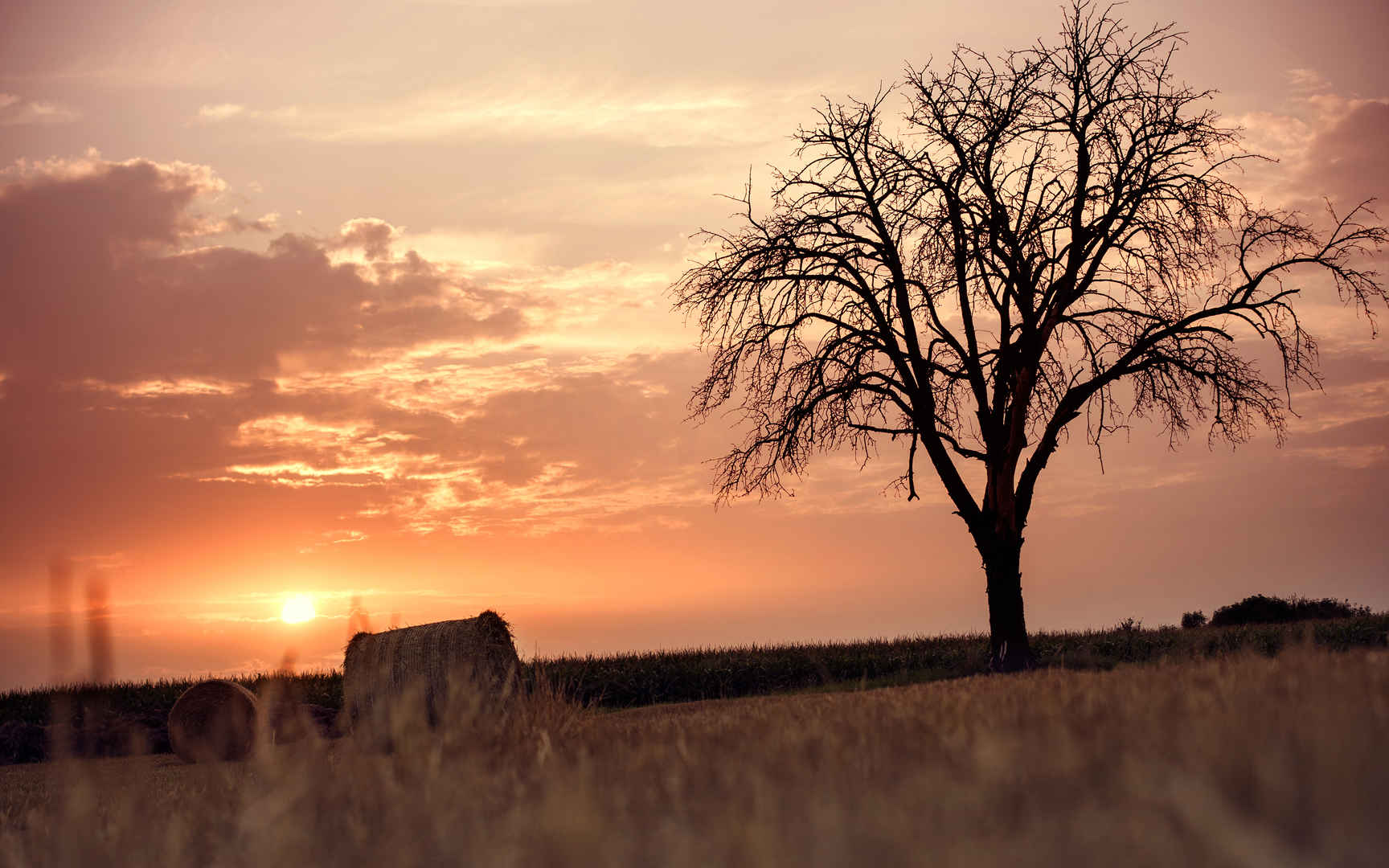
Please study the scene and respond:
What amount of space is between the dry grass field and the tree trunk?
14762 millimetres

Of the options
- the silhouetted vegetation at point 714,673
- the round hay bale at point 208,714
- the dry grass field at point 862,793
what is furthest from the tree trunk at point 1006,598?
the dry grass field at point 862,793

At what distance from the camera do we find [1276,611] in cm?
3144

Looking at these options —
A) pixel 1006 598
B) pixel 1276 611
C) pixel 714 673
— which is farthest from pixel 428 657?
pixel 1276 611

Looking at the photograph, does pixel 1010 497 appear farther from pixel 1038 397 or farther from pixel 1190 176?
pixel 1190 176

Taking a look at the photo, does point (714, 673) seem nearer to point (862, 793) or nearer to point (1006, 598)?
point (1006, 598)

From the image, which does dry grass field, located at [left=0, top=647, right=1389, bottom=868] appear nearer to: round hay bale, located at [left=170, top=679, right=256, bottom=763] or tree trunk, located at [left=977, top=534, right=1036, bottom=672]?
round hay bale, located at [left=170, top=679, right=256, bottom=763]

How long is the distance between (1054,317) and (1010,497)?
3212 mm

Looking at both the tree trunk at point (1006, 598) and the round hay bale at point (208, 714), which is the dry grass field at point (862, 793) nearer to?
the round hay bale at point (208, 714)

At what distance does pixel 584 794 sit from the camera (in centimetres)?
240

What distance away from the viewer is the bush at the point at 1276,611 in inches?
1223

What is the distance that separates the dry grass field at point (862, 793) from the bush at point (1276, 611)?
3005 cm

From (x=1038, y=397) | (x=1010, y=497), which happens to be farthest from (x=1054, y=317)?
(x=1010, y=497)

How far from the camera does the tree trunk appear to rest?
62.1ft

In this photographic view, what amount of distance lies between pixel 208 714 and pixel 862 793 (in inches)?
700
